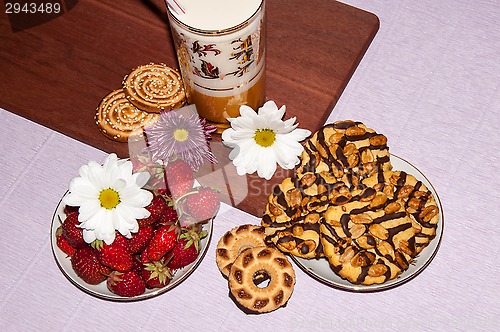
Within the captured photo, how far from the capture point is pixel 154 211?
1.33 meters

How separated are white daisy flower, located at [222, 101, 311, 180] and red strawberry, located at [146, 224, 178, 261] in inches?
7.0

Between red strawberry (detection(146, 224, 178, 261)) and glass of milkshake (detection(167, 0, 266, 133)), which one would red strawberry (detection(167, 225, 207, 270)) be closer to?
red strawberry (detection(146, 224, 178, 261))

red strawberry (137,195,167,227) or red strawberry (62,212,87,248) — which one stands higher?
red strawberry (137,195,167,227)

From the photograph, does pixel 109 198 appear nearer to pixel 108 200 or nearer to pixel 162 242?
pixel 108 200

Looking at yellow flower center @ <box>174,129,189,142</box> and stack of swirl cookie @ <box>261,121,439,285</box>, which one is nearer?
stack of swirl cookie @ <box>261,121,439,285</box>

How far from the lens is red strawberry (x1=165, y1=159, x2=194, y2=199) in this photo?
1377 mm

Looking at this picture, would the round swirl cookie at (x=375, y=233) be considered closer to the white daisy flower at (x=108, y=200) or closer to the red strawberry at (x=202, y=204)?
the red strawberry at (x=202, y=204)

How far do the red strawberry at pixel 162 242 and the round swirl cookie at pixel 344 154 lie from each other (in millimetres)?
258

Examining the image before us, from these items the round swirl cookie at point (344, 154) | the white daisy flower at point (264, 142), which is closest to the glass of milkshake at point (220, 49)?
the white daisy flower at point (264, 142)

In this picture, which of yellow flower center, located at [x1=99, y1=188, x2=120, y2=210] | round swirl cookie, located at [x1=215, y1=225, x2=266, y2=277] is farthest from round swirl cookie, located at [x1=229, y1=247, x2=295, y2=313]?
yellow flower center, located at [x1=99, y1=188, x2=120, y2=210]

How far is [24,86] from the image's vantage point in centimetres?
155

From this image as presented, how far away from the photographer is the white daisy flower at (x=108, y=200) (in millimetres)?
1280

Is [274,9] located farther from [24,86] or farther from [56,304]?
[56,304]

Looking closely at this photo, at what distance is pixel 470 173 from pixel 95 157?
2.56 ft
